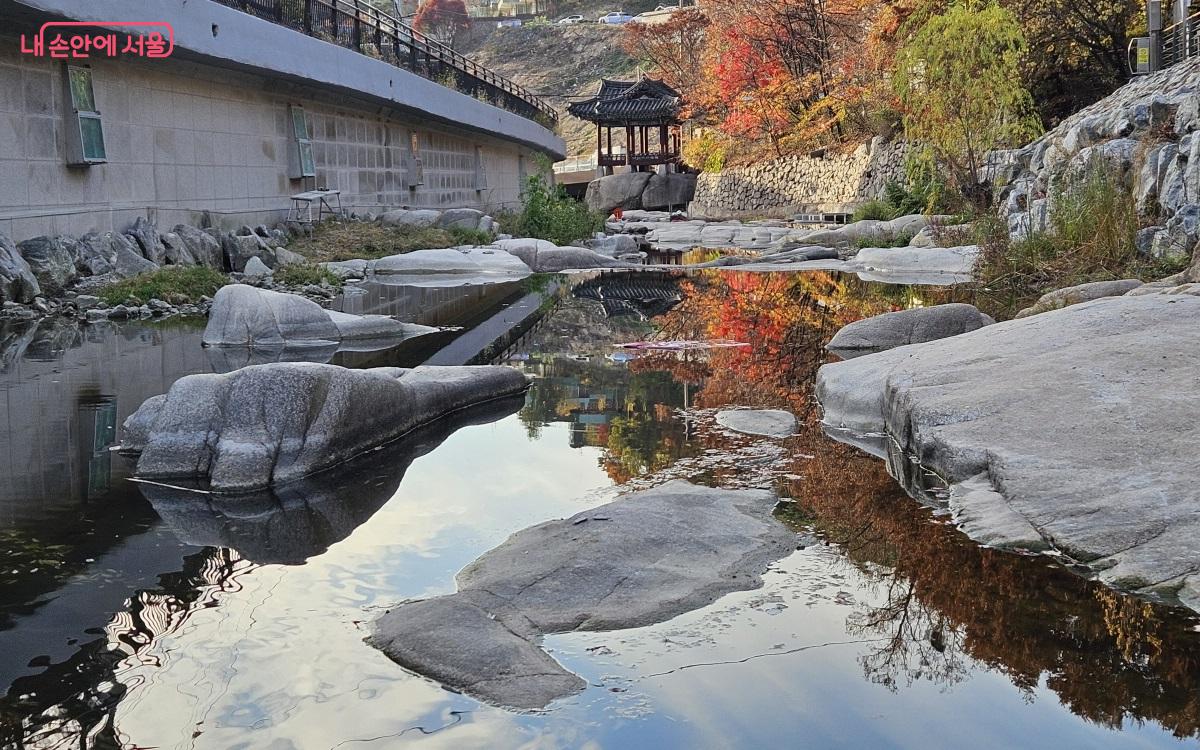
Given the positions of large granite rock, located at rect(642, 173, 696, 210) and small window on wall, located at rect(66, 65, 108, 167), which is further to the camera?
large granite rock, located at rect(642, 173, 696, 210)

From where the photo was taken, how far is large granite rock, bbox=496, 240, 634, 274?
19.5m

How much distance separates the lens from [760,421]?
6621mm

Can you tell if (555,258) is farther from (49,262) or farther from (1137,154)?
(1137,154)

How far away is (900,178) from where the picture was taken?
31.1m

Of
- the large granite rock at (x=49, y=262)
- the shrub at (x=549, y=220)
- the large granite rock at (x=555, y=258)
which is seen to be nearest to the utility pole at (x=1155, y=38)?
the large granite rock at (x=555, y=258)

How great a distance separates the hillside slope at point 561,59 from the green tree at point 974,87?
52485 mm

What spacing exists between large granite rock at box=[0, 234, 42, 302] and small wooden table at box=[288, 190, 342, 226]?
7.79 meters

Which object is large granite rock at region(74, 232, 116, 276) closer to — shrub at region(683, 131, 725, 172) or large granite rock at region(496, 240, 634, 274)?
large granite rock at region(496, 240, 634, 274)

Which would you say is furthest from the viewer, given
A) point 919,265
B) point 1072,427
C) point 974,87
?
point 974,87

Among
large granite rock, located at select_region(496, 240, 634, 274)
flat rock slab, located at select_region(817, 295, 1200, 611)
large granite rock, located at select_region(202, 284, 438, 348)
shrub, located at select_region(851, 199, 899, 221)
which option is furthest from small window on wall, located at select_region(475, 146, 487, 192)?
flat rock slab, located at select_region(817, 295, 1200, 611)

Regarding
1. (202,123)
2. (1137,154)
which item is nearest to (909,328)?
(1137,154)

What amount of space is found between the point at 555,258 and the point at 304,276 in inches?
A: 226

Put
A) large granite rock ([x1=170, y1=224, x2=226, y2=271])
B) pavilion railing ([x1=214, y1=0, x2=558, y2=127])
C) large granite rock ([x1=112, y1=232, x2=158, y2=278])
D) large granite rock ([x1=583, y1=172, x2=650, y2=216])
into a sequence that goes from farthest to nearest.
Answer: large granite rock ([x1=583, y1=172, x2=650, y2=216]) → pavilion railing ([x1=214, y1=0, x2=558, y2=127]) → large granite rock ([x1=170, y1=224, x2=226, y2=271]) → large granite rock ([x1=112, y1=232, x2=158, y2=278])

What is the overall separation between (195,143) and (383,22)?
8176mm
